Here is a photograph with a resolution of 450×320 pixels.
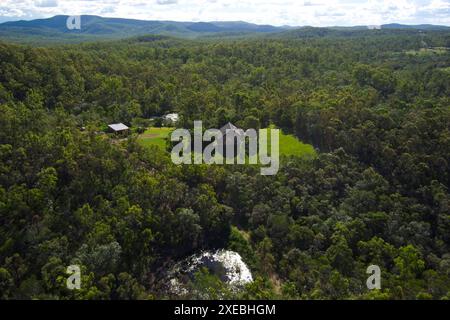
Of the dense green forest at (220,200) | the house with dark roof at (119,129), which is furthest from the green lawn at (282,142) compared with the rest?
the house with dark roof at (119,129)

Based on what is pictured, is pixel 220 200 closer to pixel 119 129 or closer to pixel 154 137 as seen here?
pixel 154 137

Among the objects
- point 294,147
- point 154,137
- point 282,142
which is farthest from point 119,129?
point 294,147

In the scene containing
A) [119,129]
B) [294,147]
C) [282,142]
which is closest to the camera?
[119,129]

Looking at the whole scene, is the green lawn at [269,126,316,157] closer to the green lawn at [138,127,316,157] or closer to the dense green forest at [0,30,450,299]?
the green lawn at [138,127,316,157]

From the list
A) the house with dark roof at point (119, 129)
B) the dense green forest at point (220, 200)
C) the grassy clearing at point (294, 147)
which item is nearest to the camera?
the dense green forest at point (220, 200)

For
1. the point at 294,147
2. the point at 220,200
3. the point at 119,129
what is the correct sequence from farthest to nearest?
the point at 294,147 → the point at 119,129 → the point at 220,200

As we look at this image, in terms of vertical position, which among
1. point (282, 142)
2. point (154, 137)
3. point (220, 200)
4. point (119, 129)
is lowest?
point (220, 200)

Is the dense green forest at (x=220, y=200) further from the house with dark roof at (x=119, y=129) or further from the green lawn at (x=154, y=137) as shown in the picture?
the green lawn at (x=154, y=137)

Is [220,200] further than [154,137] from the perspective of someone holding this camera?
No
